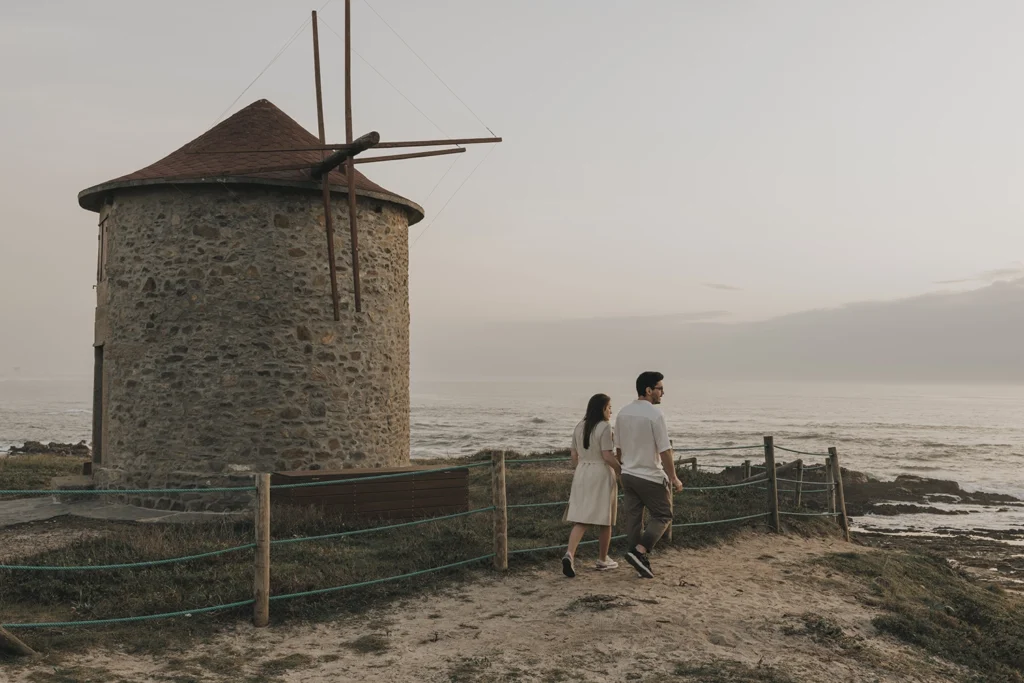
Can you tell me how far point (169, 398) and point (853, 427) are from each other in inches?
2465

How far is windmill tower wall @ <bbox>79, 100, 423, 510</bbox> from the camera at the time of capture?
1233 cm

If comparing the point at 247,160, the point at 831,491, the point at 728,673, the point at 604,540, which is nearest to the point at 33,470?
the point at 247,160

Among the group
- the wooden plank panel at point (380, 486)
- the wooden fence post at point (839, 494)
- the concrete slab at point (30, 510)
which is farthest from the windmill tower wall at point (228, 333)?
the wooden fence post at point (839, 494)

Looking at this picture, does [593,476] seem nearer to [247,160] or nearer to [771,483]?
[771,483]

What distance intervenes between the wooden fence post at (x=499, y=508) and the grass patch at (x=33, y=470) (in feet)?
32.1

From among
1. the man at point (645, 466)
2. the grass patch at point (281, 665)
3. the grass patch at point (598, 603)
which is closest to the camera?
the grass patch at point (281, 665)

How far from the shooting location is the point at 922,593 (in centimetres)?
932

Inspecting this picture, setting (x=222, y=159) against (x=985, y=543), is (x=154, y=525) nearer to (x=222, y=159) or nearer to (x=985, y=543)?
(x=222, y=159)

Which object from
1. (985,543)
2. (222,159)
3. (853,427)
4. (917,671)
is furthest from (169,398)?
(853,427)

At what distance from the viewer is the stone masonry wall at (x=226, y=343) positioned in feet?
40.4

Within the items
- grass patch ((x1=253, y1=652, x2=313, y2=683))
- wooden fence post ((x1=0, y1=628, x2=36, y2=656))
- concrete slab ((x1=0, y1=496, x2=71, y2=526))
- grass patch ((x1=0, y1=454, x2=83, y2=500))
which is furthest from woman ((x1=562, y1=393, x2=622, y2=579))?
grass patch ((x1=0, y1=454, x2=83, y2=500))

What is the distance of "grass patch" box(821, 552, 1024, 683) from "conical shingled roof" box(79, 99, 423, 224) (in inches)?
358

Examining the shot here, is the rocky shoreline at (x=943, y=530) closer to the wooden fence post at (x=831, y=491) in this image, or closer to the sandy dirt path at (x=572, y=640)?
the wooden fence post at (x=831, y=491)

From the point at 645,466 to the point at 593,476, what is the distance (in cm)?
55
